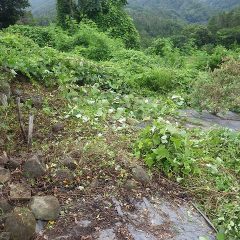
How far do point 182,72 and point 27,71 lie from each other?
215 inches

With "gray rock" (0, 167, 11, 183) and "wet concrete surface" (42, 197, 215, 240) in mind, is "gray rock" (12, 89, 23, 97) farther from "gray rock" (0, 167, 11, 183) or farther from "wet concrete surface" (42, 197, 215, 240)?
"wet concrete surface" (42, 197, 215, 240)

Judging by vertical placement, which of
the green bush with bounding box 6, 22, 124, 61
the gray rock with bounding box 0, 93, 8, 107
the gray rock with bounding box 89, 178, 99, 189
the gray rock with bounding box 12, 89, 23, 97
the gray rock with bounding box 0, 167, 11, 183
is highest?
the gray rock with bounding box 0, 93, 8, 107

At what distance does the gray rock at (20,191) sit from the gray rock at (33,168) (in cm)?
18

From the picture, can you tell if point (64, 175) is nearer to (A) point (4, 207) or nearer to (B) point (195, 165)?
(A) point (4, 207)

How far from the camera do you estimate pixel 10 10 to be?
22.3m

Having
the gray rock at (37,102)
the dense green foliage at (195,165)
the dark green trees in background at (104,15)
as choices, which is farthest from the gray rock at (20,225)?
the dark green trees in background at (104,15)

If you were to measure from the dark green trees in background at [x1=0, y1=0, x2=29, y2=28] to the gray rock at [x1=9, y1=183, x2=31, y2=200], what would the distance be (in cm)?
1980

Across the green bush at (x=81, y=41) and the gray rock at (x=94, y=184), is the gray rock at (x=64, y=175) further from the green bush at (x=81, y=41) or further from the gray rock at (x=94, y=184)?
the green bush at (x=81, y=41)

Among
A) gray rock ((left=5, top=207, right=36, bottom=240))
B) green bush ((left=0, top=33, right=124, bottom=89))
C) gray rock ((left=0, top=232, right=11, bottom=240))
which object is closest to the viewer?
gray rock ((left=0, top=232, right=11, bottom=240))

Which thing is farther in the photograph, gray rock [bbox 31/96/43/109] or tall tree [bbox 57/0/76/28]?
tall tree [bbox 57/0/76/28]

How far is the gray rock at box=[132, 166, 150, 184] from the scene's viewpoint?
175 inches

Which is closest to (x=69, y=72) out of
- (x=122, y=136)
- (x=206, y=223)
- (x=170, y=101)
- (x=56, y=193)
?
(x=170, y=101)

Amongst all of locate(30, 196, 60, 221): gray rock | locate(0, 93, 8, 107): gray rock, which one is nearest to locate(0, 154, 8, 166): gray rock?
locate(30, 196, 60, 221): gray rock

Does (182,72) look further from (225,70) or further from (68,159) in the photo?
(68,159)
